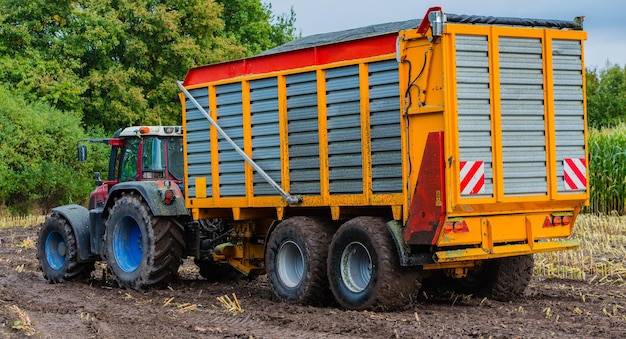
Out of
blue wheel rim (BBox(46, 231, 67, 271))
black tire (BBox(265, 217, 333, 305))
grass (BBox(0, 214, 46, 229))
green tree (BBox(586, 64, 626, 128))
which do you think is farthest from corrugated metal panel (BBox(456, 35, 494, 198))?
green tree (BBox(586, 64, 626, 128))

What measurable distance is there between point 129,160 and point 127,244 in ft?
4.36

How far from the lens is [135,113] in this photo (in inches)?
1452

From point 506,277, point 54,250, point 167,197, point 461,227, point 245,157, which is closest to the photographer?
point 461,227

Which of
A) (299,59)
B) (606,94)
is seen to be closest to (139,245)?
(299,59)

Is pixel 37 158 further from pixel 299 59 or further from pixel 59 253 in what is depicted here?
pixel 299 59

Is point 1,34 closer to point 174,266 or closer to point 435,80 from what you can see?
point 174,266

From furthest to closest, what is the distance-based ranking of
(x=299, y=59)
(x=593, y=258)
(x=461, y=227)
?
(x=593, y=258)
(x=299, y=59)
(x=461, y=227)

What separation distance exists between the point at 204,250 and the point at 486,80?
5.19 metres

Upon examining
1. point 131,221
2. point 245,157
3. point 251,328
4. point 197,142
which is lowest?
point 251,328

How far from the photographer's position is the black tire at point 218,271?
49.8 feet

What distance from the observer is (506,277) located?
460 inches

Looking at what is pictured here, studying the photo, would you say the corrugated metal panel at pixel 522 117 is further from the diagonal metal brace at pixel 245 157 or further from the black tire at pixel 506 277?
the diagonal metal brace at pixel 245 157

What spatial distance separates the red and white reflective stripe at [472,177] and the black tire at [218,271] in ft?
19.3

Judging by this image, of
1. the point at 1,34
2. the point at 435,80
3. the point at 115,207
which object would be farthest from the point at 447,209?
the point at 1,34
